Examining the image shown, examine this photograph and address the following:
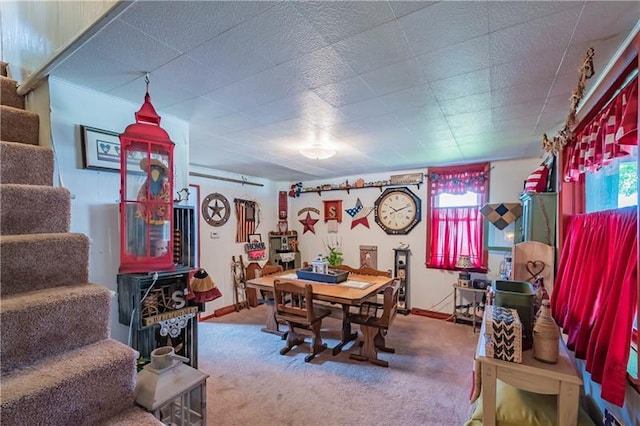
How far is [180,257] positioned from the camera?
6.44 feet

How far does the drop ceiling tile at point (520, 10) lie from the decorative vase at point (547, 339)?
4.44 feet

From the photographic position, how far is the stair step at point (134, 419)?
3.42 feet

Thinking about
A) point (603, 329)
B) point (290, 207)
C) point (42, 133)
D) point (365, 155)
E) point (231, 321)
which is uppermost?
point (365, 155)

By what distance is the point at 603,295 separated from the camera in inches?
52.7

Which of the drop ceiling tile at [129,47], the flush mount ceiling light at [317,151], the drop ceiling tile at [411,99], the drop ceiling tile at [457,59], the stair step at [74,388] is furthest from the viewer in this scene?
the flush mount ceiling light at [317,151]

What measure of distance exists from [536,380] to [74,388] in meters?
1.89

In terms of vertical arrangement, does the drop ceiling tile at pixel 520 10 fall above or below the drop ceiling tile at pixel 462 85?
above

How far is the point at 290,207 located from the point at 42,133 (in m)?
4.40

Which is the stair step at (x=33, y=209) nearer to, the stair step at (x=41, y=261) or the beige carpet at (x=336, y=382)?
→ the stair step at (x=41, y=261)

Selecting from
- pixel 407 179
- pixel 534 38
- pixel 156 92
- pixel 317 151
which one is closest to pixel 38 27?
pixel 156 92

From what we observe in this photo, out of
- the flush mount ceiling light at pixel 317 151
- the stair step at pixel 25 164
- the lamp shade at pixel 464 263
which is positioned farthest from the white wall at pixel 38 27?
the lamp shade at pixel 464 263

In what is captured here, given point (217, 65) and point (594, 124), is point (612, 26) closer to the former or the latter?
point (594, 124)

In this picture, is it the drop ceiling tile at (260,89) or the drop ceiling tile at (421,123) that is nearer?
the drop ceiling tile at (260,89)

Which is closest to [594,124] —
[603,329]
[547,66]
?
[547,66]
